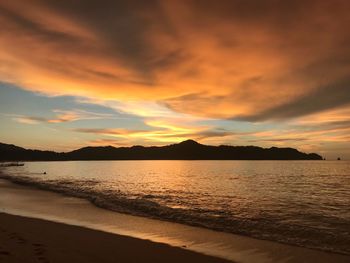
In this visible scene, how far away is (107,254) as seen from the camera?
433 inches

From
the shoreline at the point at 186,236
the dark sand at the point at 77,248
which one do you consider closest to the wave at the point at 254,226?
the shoreline at the point at 186,236

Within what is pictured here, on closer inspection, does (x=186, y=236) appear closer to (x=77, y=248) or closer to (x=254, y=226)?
(x=254, y=226)

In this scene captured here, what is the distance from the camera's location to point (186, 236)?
49.1 feet

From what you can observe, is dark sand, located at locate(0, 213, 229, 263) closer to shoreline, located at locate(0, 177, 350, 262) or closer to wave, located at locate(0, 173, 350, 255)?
shoreline, located at locate(0, 177, 350, 262)

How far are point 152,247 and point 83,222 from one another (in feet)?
21.5

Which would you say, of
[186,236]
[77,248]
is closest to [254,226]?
[186,236]

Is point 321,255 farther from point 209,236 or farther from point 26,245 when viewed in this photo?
point 26,245

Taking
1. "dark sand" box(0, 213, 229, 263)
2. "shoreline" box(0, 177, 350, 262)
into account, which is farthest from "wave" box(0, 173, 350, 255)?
"dark sand" box(0, 213, 229, 263)

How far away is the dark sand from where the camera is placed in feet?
32.8

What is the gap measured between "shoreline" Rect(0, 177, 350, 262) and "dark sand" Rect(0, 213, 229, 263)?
898 mm

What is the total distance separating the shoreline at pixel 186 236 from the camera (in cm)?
1199

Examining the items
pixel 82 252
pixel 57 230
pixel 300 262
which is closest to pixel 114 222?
pixel 57 230

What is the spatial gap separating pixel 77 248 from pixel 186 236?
502 cm

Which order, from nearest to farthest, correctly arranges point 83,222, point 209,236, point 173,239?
point 173,239
point 209,236
point 83,222
